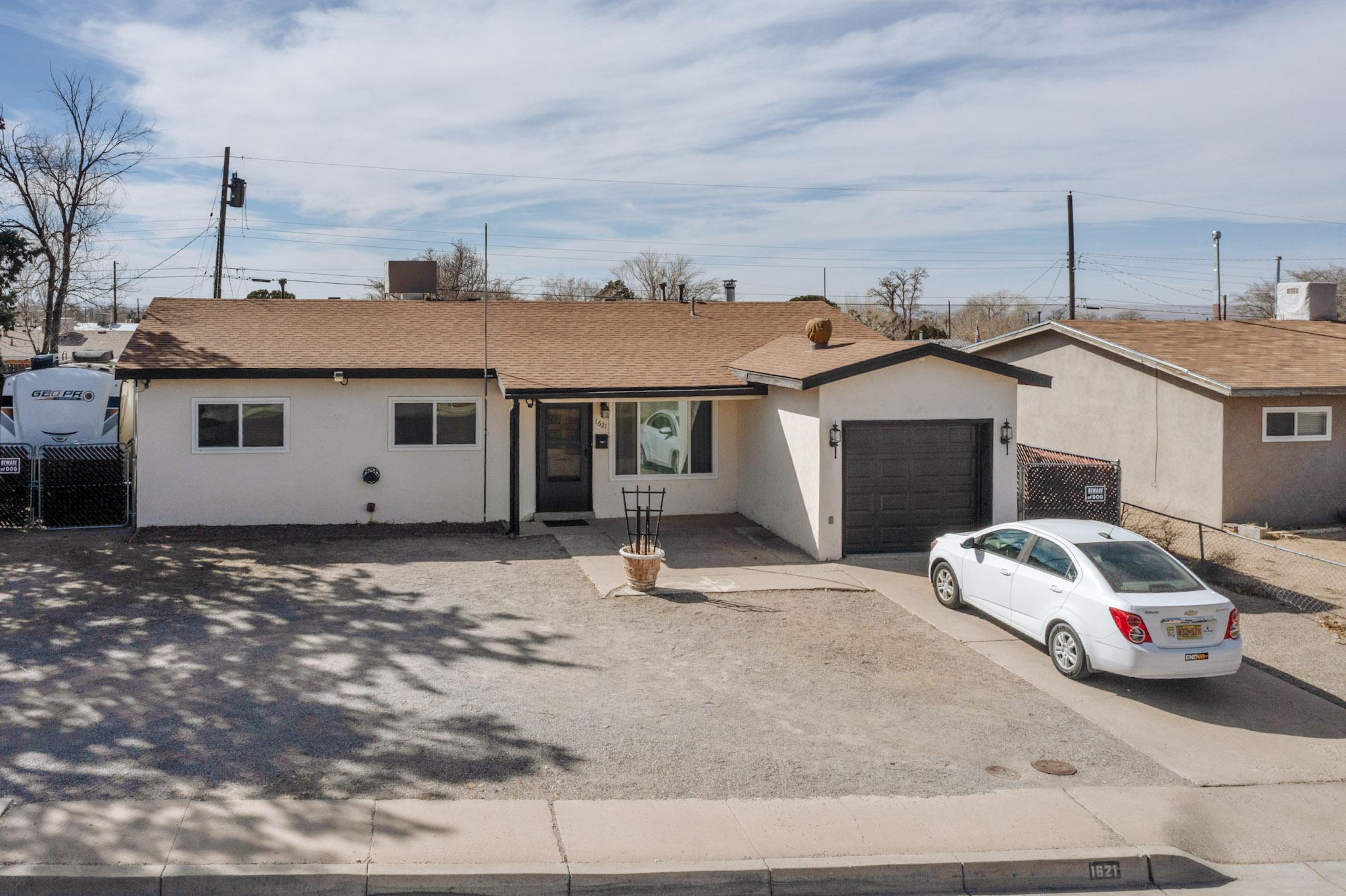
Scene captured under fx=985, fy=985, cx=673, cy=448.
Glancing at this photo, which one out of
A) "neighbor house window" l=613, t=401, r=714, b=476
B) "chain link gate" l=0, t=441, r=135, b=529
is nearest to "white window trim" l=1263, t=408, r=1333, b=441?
"neighbor house window" l=613, t=401, r=714, b=476

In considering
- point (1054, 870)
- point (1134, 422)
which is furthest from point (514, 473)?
point (1134, 422)

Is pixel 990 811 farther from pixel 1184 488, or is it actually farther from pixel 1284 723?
pixel 1184 488

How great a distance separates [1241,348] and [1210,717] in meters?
14.0

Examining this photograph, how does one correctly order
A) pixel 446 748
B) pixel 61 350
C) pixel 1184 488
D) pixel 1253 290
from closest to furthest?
pixel 446 748
pixel 1184 488
pixel 61 350
pixel 1253 290

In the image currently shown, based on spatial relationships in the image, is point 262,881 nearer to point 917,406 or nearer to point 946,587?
point 946,587

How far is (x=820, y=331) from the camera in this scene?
56.1ft

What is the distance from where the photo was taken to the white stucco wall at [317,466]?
54.6 ft

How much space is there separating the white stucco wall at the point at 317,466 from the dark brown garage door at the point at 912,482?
6.41 metres

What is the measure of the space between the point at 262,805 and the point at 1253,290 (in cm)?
7619

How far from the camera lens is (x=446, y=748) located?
8.08m

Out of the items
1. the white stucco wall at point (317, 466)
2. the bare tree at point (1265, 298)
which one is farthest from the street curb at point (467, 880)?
the bare tree at point (1265, 298)

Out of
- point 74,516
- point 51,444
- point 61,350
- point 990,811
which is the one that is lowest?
point 990,811

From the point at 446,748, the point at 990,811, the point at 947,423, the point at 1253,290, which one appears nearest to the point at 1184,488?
the point at 947,423

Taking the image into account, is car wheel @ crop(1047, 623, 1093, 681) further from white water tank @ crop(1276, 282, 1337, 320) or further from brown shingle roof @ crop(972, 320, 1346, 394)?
white water tank @ crop(1276, 282, 1337, 320)
